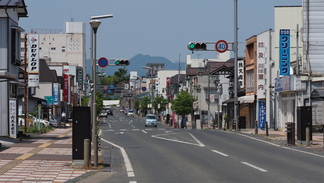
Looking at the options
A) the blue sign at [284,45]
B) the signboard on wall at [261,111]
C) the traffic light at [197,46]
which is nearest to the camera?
the traffic light at [197,46]

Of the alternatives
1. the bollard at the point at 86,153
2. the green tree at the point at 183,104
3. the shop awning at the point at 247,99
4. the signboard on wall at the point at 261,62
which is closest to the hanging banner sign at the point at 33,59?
the signboard on wall at the point at 261,62

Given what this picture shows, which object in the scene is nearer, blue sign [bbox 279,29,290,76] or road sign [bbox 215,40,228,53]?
road sign [bbox 215,40,228,53]

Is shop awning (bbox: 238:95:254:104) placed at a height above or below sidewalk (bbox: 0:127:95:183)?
above

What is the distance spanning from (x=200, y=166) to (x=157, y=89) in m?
122

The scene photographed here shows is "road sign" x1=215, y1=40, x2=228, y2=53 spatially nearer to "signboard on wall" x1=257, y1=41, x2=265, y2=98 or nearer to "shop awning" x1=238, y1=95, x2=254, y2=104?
"signboard on wall" x1=257, y1=41, x2=265, y2=98

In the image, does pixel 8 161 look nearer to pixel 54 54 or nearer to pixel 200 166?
pixel 200 166

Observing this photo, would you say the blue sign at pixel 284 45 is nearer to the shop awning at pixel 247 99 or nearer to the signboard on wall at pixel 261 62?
the signboard on wall at pixel 261 62

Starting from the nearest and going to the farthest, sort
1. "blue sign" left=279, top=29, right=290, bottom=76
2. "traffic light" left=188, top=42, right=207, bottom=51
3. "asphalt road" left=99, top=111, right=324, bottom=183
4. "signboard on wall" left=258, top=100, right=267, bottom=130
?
"asphalt road" left=99, top=111, right=324, bottom=183, "traffic light" left=188, top=42, right=207, bottom=51, "blue sign" left=279, top=29, right=290, bottom=76, "signboard on wall" left=258, top=100, right=267, bottom=130

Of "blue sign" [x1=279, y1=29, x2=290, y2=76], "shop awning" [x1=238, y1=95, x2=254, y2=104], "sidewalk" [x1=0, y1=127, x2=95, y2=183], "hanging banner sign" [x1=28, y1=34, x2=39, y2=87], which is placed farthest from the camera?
"shop awning" [x1=238, y1=95, x2=254, y2=104]

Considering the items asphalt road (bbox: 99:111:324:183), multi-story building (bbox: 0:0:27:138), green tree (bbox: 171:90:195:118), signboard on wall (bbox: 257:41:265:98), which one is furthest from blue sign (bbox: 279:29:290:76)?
green tree (bbox: 171:90:195:118)

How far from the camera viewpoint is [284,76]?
138ft

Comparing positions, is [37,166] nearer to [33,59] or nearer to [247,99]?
[33,59]

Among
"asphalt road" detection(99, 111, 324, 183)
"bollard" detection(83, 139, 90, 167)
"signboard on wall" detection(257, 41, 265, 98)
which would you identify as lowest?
"asphalt road" detection(99, 111, 324, 183)

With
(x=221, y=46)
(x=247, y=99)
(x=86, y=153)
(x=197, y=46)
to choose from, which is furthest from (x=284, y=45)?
(x=86, y=153)
